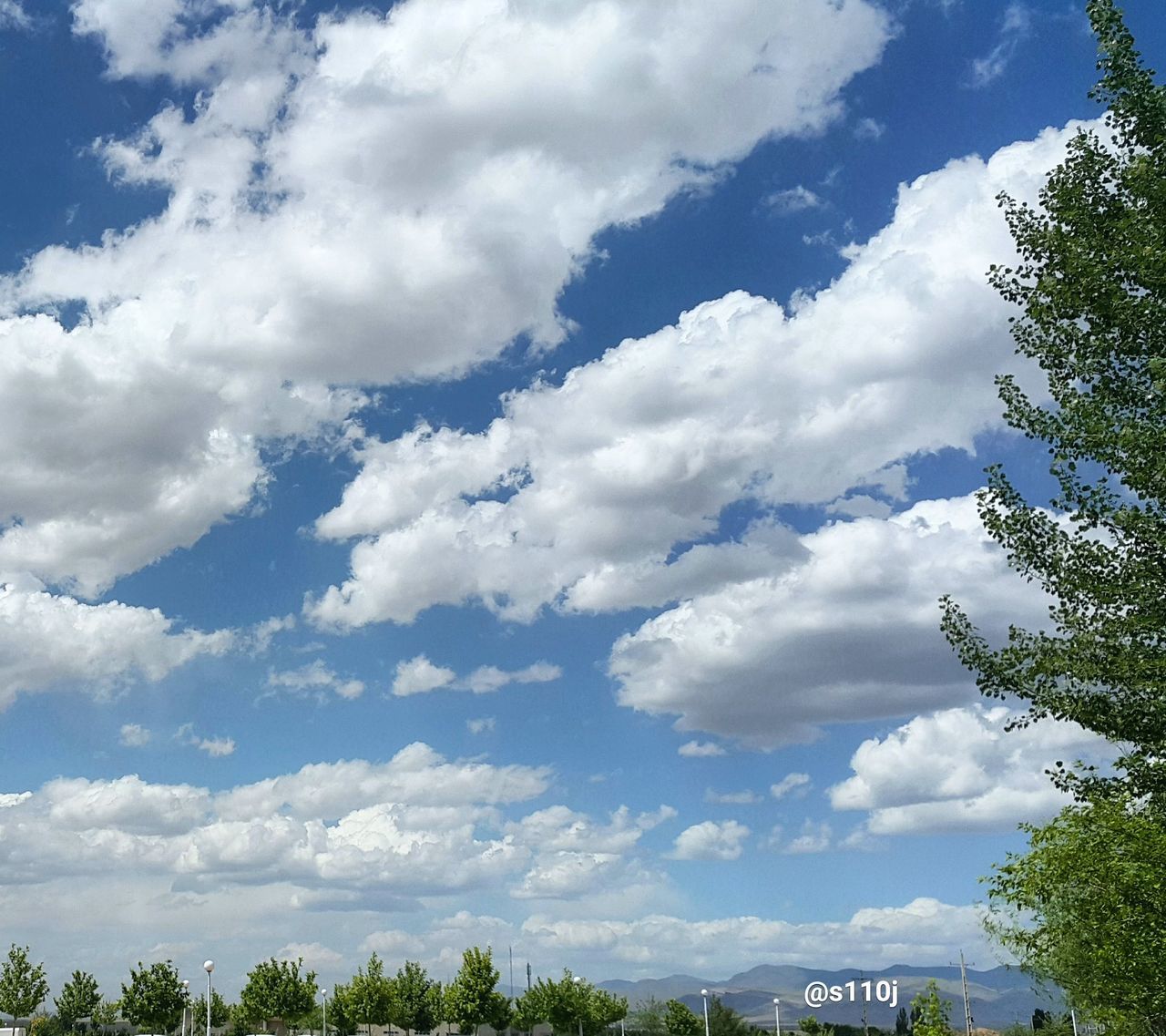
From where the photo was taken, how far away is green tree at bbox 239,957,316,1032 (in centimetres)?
7694

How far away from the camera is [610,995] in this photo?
8969 centimetres

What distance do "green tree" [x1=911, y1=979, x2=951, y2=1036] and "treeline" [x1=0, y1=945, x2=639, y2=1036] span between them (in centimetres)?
6203

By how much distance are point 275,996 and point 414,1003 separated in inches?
456

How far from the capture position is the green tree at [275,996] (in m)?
76.9

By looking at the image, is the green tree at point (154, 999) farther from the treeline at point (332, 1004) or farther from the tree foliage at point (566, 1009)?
the tree foliage at point (566, 1009)

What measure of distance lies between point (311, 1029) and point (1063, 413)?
8248cm

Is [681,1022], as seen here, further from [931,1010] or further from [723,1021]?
[931,1010]

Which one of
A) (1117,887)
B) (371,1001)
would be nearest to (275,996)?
(371,1001)

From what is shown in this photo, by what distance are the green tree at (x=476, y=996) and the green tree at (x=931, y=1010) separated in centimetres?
6227

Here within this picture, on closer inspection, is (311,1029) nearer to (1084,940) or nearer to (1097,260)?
(1084,940)

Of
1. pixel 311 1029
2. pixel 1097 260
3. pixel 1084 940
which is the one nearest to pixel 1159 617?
pixel 1097 260

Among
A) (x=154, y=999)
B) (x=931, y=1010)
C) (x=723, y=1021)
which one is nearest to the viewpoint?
(x=931, y=1010)

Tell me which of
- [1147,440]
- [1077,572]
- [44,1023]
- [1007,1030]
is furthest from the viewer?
[1007,1030]

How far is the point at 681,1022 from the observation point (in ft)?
286
